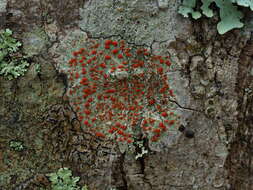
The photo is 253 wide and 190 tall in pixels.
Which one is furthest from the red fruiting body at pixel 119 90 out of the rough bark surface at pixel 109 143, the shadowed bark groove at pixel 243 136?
the shadowed bark groove at pixel 243 136

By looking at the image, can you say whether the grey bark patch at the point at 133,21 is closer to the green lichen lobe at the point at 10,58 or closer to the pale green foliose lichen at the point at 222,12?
the pale green foliose lichen at the point at 222,12

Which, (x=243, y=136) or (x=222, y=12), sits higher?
(x=222, y=12)

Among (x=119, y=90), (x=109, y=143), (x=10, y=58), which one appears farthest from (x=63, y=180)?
(x=10, y=58)

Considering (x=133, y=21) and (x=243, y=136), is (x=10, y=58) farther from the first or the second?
(x=243, y=136)

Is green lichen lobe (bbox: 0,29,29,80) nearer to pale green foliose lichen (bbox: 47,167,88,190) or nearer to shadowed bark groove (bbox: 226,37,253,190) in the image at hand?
pale green foliose lichen (bbox: 47,167,88,190)

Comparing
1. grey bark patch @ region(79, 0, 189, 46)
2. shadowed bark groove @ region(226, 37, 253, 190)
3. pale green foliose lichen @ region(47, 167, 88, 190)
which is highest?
grey bark patch @ region(79, 0, 189, 46)

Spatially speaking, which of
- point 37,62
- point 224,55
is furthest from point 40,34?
point 224,55

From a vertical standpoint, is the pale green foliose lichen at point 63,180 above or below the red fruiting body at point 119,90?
below

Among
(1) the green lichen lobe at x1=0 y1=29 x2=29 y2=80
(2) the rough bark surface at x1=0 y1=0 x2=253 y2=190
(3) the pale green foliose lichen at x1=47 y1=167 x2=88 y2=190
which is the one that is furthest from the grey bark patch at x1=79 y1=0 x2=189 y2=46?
(3) the pale green foliose lichen at x1=47 y1=167 x2=88 y2=190
